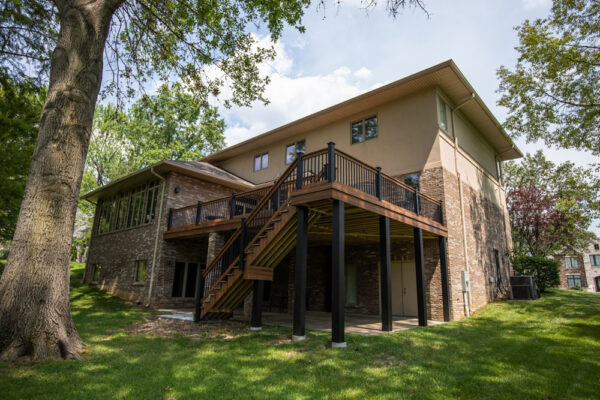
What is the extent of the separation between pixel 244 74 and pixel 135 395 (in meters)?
9.66

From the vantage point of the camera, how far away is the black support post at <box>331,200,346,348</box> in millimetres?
6465

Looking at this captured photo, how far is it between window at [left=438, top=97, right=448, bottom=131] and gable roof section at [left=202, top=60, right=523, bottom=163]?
43 cm

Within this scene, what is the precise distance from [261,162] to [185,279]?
23.5ft

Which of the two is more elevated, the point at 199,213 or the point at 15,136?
the point at 15,136

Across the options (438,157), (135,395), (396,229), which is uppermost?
(438,157)

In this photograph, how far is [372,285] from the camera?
1260 cm

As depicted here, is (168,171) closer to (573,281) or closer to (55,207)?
(55,207)

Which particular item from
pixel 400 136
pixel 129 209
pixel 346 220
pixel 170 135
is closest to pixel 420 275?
pixel 346 220

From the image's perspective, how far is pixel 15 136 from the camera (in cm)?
1097

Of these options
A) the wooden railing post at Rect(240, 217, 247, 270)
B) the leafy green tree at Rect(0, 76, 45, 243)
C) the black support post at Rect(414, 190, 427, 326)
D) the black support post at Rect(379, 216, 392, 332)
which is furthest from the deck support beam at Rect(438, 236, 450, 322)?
the leafy green tree at Rect(0, 76, 45, 243)

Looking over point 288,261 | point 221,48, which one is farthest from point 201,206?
point 221,48

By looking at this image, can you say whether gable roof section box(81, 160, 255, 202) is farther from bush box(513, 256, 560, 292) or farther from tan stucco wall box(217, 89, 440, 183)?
bush box(513, 256, 560, 292)

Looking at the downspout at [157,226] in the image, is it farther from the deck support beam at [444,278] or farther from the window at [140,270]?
the deck support beam at [444,278]

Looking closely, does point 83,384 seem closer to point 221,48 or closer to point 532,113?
point 221,48
